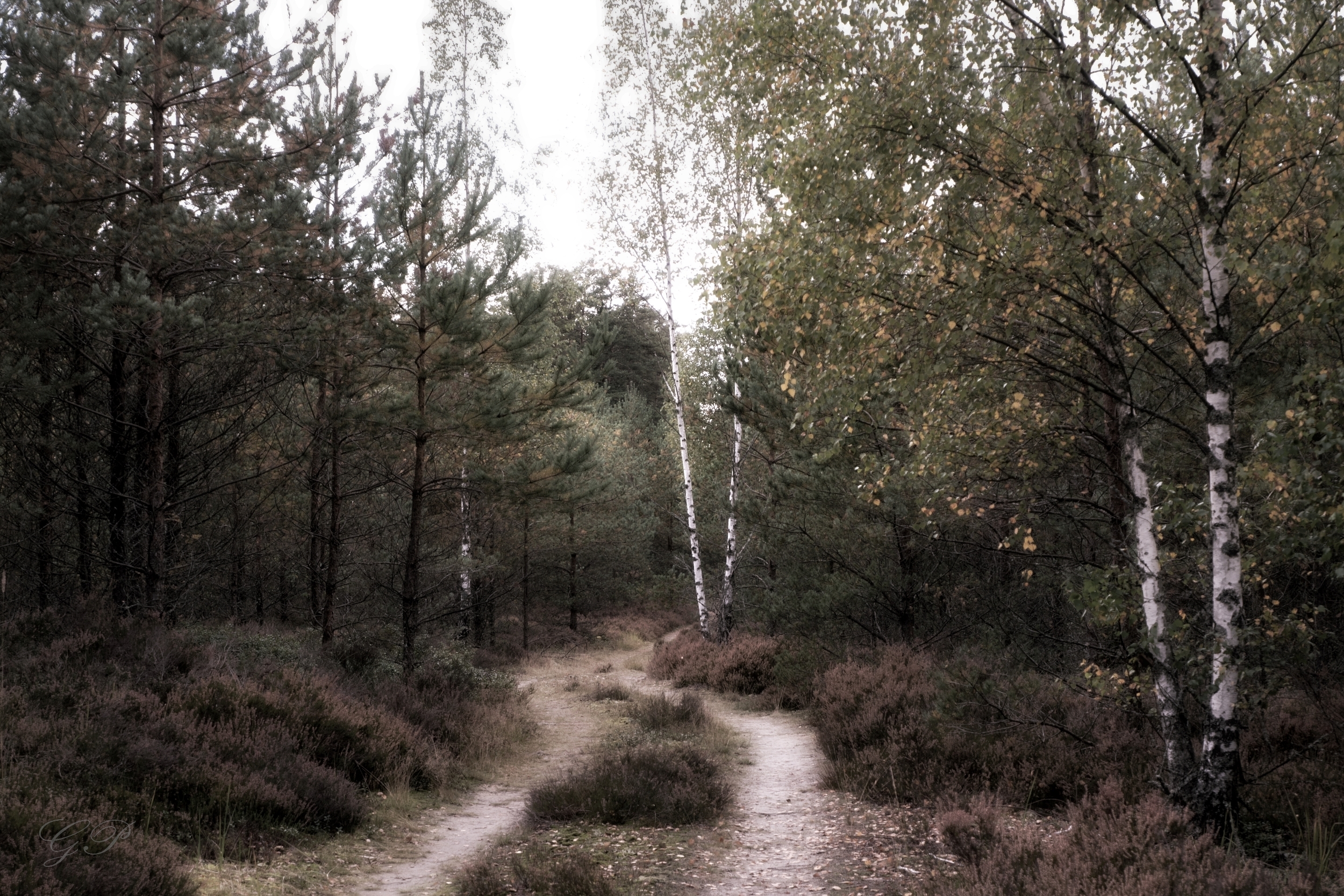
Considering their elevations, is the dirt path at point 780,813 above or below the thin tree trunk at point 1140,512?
below

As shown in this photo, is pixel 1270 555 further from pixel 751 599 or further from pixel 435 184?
pixel 751 599

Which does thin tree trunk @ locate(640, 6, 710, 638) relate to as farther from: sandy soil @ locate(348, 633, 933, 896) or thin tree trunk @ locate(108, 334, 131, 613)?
thin tree trunk @ locate(108, 334, 131, 613)

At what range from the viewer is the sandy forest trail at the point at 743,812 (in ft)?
18.3

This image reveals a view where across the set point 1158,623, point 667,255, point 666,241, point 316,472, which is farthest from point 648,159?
point 1158,623

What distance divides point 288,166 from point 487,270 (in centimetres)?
266

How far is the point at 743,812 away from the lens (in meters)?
7.29

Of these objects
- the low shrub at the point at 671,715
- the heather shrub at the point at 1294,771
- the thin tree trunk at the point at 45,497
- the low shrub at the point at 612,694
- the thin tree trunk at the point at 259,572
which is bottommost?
the low shrub at the point at 612,694

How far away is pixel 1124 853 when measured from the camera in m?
4.36

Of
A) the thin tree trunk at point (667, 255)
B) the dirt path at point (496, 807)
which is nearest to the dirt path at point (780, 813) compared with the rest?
the dirt path at point (496, 807)

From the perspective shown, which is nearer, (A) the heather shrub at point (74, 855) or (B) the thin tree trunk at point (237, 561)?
(A) the heather shrub at point (74, 855)

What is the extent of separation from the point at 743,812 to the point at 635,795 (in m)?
1.06

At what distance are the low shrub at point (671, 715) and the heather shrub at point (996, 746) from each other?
8.48ft

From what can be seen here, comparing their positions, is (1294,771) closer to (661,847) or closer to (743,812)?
(743,812)

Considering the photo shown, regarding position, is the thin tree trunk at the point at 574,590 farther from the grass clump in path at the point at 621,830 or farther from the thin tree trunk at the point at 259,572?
the grass clump in path at the point at 621,830
